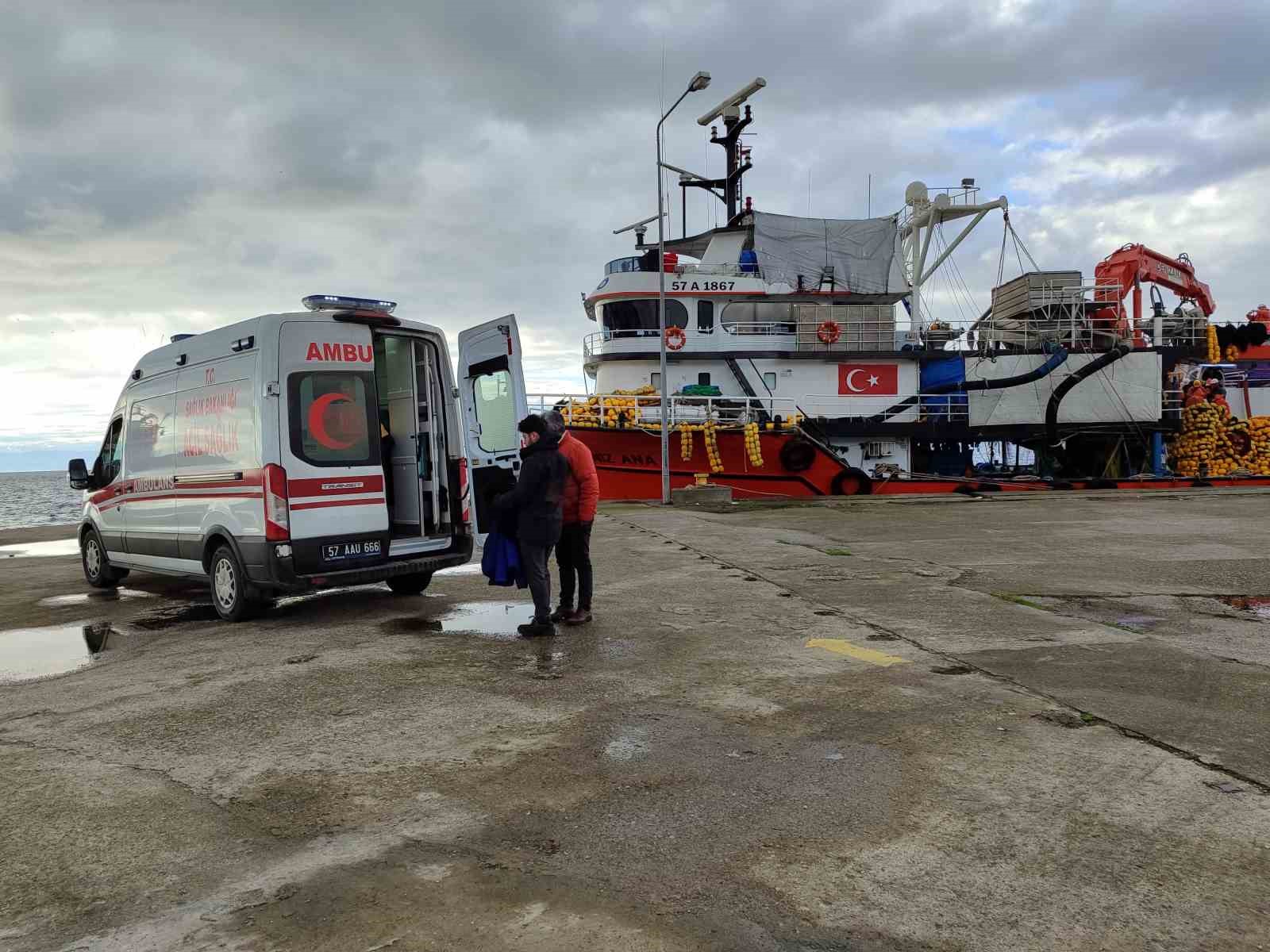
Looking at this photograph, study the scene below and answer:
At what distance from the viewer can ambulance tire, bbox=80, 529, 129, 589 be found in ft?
30.8

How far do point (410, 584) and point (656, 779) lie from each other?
5.22m

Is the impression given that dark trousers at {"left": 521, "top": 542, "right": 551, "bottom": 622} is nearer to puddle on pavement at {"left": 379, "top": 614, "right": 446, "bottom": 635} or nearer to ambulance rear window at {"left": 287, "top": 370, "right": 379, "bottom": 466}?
puddle on pavement at {"left": 379, "top": 614, "right": 446, "bottom": 635}

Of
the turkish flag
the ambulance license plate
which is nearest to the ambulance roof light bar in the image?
the ambulance license plate

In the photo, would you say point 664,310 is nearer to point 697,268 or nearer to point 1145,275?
point 697,268

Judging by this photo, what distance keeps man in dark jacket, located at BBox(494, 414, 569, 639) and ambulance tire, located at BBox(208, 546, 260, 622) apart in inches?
90.1

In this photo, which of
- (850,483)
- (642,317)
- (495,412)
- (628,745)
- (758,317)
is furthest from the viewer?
(758,317)

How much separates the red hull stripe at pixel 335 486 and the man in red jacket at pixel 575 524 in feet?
5.34

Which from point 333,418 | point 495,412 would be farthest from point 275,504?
point 495,412

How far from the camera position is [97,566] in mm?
9547

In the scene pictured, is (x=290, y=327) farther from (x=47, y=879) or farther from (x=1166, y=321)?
(x=1166, y=321)

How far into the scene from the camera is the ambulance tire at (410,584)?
8.31 m

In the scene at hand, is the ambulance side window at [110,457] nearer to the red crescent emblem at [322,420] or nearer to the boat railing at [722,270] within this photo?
the red crescent emblem at [322,420]

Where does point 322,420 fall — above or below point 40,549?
above

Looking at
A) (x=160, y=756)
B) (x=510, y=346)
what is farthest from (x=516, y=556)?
(x=160, y=756)
